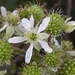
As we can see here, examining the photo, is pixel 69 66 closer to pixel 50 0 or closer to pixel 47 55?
pixel 47 55

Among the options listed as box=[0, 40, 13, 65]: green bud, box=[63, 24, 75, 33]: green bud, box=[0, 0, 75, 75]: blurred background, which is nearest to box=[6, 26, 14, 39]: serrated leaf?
box=[0, 40, 13, 65]: green bud

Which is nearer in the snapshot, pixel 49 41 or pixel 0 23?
pixel 49 41

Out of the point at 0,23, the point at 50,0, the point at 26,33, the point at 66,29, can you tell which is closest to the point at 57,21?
the point at 66,29

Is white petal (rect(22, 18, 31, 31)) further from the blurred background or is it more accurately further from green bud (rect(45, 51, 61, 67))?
the blurred background

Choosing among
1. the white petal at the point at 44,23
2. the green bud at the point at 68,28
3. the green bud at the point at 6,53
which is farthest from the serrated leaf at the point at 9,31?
the green bud at the point at 68,28

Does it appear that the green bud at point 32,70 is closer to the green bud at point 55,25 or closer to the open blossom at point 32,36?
the open blossom at point 32,36

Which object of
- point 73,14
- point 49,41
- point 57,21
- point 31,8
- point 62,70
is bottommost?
point 62,70

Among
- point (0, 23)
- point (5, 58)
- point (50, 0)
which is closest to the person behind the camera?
point (5, 58)
